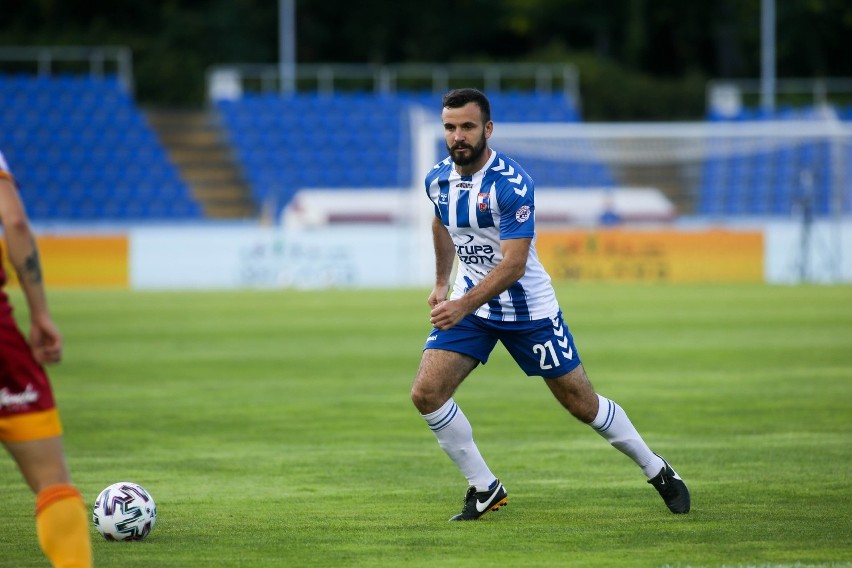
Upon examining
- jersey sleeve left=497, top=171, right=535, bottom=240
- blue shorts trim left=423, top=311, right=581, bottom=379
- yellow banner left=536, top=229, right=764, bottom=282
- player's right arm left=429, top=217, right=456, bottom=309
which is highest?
jersey sleeve left=497, top=171, right=535, bottom=240

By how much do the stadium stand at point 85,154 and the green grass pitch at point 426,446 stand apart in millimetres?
18179

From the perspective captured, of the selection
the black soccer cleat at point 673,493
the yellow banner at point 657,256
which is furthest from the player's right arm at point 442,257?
the yellow banner at point 657,256

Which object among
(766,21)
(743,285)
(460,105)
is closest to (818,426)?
(460,105)

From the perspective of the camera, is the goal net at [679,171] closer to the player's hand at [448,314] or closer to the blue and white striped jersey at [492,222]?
the blue and white striped jersey at [492,222]

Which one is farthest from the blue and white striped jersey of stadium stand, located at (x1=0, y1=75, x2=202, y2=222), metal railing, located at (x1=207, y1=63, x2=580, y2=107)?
metal railing, located at (x1=207, y1=63, x2=580, y2=107)

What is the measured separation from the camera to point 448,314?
6.91 meters

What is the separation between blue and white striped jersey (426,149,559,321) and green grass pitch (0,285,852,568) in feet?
3.84

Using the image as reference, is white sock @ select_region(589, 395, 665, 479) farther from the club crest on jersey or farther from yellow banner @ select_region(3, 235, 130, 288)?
yellow banner @ select_region(3, 235, 130, 288)

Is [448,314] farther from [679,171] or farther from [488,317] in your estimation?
[679,171]

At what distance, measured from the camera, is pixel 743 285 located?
2802 centimetres

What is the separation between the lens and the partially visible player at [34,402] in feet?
16.2

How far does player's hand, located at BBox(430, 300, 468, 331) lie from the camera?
691 cm

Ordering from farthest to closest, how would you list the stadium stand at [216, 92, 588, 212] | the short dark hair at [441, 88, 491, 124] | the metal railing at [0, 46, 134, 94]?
the metal railing at [0, 46, 134, 94]
the stadium stand at [216, 92, 588, 212]
the short dark hair at [441, 88, 491, 124]

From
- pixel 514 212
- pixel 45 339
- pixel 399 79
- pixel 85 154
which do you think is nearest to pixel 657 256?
pixel 85 154
